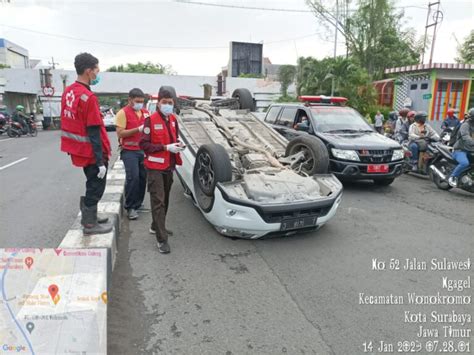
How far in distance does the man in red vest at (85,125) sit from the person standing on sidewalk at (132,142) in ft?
4.14

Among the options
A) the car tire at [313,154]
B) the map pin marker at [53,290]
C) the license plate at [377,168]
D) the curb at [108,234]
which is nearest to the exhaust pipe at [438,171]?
the license plate at [377,168]

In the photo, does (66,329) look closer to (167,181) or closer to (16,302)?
(16,302)

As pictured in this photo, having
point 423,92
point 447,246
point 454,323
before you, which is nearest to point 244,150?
point 447,246

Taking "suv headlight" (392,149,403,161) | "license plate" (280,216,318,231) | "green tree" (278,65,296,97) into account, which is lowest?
"license plate" (280,216,318,231)

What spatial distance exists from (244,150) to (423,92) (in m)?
13.9

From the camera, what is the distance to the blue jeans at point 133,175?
551cm

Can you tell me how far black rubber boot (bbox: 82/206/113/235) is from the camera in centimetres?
424

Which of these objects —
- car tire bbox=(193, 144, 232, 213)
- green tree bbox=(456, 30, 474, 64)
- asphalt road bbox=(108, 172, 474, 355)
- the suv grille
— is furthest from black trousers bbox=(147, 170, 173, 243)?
green tree bbox=(456, 30, 474, 64)

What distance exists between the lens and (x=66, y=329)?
7.09 feet

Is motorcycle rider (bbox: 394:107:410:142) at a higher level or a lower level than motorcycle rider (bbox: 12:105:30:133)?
higher

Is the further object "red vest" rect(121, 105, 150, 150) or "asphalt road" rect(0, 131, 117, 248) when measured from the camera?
"red vest" rect(121, 105, 150, 150)

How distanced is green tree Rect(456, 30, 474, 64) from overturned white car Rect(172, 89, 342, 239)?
31069 millimetres

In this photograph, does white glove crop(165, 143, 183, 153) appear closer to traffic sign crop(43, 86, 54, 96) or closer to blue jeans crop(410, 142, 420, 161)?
blue jeans crop(410, 142, 420, 161)

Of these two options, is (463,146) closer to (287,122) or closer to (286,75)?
(287,122)
